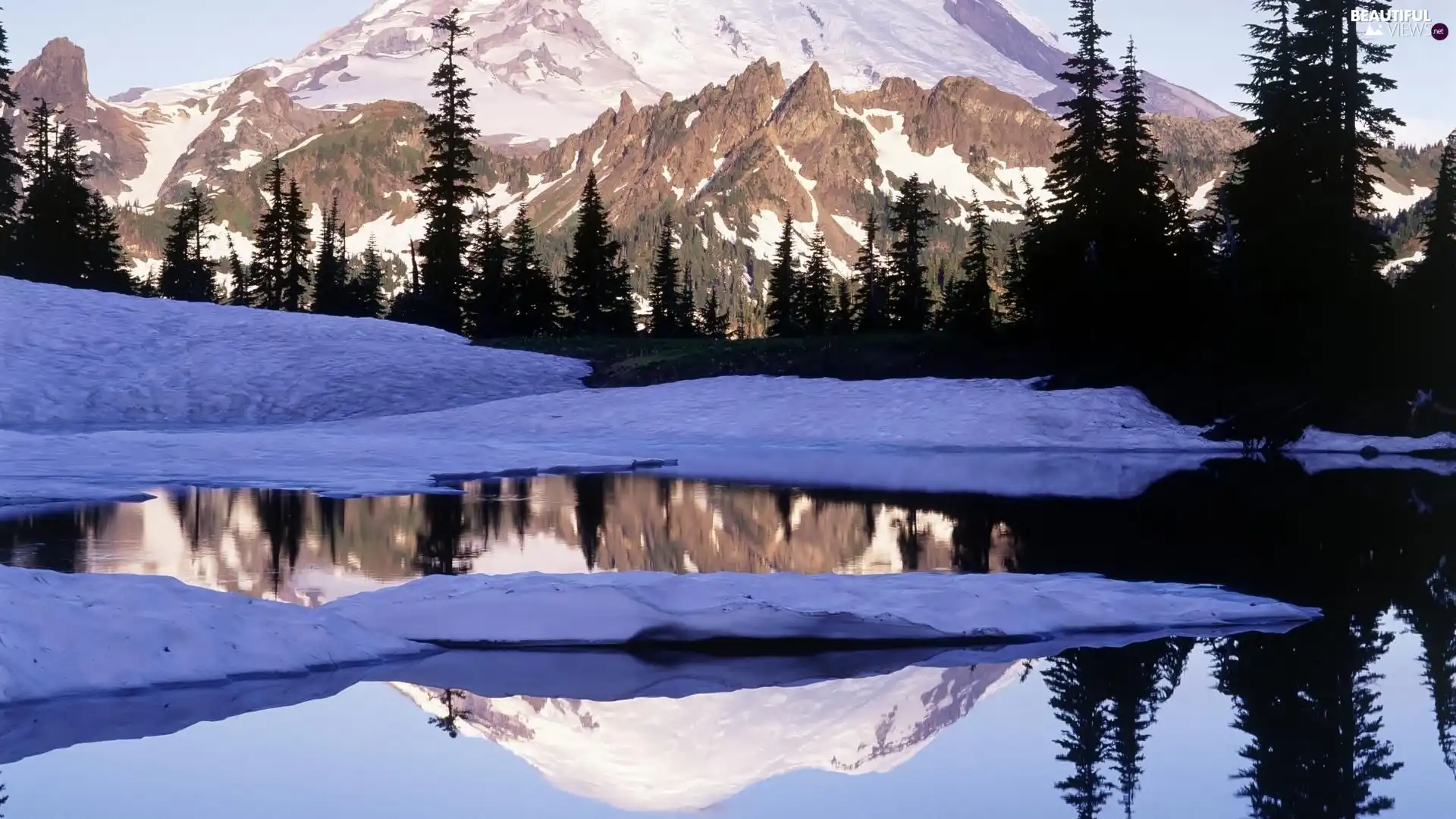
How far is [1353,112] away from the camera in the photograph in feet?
141

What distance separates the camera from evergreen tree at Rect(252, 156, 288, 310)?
8569 cm

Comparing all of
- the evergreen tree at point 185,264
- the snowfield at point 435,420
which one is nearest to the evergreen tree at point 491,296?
the snowfield at point 435,420

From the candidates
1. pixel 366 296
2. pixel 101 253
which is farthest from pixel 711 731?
pixel 101 253

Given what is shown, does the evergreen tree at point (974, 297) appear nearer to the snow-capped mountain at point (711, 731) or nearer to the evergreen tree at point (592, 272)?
the evergreen tree at point (592, 272)

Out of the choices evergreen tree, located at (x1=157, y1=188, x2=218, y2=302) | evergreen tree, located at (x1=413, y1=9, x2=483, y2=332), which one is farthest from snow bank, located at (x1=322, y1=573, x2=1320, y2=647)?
evergreen tree, located at (x1=157, y1=188, x2=218, y2=302)

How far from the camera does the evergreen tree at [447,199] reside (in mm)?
65062

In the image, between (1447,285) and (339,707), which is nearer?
(339,707)

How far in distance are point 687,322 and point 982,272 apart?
35.2 meters

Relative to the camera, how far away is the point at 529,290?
74.1 m

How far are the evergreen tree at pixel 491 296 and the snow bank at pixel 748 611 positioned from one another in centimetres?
5928

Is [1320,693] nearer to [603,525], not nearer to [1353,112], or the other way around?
[603,525]

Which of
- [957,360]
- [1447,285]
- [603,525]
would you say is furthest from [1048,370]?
[603,525]

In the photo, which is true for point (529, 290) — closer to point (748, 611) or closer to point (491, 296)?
point (491, 296)

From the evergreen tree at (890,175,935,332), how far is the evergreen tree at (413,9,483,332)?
70.1 ft
